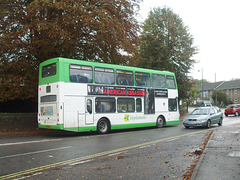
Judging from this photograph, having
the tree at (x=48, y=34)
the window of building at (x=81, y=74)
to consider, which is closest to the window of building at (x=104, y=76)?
the window of building at (x=81, y=74)

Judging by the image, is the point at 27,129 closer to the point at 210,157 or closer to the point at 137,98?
the point at 137,98

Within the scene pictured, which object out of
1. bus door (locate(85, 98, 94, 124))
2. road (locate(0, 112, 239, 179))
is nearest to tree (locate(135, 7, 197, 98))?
bus door (locate(85, 98, 94, 124))

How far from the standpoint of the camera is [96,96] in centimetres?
1482

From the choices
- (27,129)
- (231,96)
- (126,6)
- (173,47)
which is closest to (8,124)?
(27,129)

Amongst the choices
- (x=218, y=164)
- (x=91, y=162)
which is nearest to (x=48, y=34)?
(x=91, y=162)

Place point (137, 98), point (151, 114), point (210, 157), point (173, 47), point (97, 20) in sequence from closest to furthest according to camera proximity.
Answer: point (210, 157)
point (97, 20)
point (137, 98)
point (151, 114)
point (173, 47)

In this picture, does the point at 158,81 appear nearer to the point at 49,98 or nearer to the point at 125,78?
the point at 125,78

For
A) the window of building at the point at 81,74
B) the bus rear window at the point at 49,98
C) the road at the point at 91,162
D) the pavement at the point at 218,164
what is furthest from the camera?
the window of building at the point at 81,74

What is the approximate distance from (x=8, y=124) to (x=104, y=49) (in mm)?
8045

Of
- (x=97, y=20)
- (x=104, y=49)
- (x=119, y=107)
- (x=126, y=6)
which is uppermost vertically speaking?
(x=126, y=6)

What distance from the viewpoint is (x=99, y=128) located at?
14.9 meters

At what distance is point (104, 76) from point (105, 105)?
177 cm

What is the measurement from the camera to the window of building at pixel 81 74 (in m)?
13.7

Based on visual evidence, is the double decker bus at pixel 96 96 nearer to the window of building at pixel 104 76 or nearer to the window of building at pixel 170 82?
the window of building at pixel 104 76
